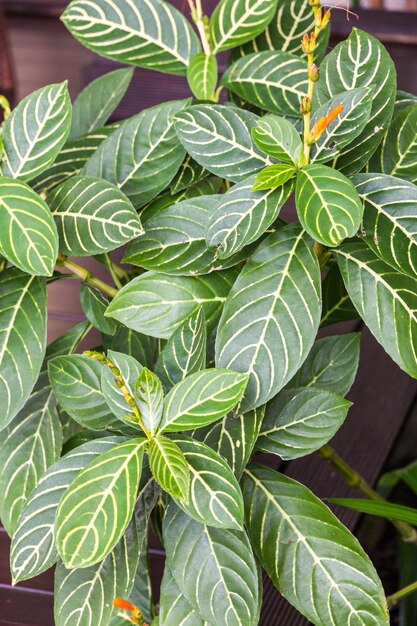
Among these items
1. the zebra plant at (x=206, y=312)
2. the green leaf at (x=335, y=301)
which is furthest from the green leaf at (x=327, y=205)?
the green leaf at (x=335, y=301)

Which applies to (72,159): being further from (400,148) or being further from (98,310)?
(400,148)

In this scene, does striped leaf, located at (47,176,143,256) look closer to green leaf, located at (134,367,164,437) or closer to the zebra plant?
the zebra plant

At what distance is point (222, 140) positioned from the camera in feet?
3.49

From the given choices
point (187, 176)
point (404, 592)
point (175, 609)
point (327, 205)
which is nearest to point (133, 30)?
point (187, 176)

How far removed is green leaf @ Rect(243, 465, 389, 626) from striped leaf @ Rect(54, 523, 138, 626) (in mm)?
153

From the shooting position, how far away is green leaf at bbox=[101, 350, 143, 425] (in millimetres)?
998

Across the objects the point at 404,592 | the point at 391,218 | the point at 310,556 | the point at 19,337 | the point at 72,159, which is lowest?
the point at 404,592

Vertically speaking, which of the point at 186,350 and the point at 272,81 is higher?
the point at 272,81

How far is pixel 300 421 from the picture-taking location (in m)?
1.09

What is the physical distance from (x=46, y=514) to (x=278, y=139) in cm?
51

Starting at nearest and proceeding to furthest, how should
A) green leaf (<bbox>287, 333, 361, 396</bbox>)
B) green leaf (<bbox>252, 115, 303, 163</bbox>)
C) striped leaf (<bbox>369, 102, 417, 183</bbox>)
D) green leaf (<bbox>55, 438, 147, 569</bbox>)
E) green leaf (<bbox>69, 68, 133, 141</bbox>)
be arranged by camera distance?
green leaf (<bbox>55, 438, 147, 569</bbox>), green leaf (<bbox>252, 115, 303, 163</bbox>), striped leaf (<bbox>369, 102, 417, 183</bbox>), green leaf (<bbox>287, 333, 361, 396</bbox>), green leaf (<bbox>69, 68, 133, 141</bbox>)

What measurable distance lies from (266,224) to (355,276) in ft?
0.42

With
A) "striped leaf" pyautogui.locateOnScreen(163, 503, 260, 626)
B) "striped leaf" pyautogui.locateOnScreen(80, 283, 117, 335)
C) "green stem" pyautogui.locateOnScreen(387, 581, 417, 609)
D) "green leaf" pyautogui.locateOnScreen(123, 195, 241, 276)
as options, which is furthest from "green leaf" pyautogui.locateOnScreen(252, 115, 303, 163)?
"green stem" pyautogui.locateOnScreen(387, 581, 417, 609)

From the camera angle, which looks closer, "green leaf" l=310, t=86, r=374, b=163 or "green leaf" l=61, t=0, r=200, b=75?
"green leaf" l=310, t=86, r=374, b=163
